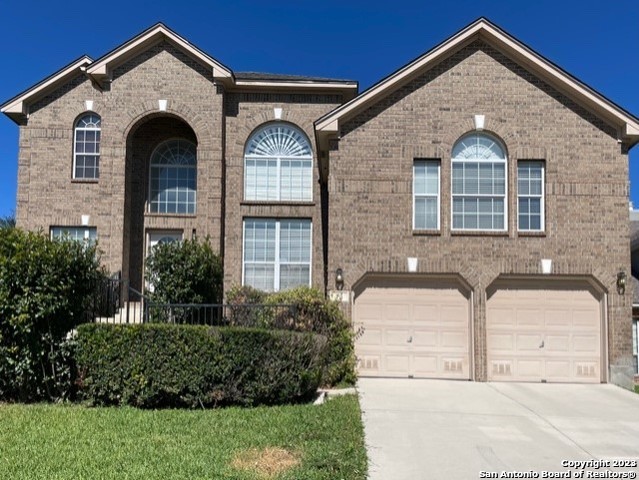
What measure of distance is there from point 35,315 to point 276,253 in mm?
8602

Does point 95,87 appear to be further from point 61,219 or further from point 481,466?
point 481,466

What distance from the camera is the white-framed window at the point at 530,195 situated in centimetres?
1398

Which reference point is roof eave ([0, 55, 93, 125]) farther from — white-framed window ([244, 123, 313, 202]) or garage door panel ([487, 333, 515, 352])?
garage door panel ([487, 333, 515, 352])

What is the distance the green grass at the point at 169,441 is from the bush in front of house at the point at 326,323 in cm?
250

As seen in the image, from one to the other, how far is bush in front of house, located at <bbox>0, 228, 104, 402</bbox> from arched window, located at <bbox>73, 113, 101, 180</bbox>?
27.4 feet

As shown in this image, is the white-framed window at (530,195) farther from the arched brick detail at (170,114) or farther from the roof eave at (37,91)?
the roof eave at (37,91)

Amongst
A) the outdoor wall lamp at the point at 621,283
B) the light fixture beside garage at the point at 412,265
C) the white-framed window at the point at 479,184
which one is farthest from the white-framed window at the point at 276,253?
the outdoor wall lamp at the point at 621,283

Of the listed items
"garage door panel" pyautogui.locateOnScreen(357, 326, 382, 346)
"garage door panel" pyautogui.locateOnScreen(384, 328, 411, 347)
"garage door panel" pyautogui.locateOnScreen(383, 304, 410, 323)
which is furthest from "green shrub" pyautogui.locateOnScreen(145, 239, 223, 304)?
Result: "garage door panel" pyautogui.locateOnScreen(384, 328, 411, 347)

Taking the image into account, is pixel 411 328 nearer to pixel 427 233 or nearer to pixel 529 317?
pixel 427 233

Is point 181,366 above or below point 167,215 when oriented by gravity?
below

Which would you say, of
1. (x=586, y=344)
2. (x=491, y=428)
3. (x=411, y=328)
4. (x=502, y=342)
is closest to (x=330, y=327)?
(x=411, y=328)

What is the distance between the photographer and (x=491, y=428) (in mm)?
8859

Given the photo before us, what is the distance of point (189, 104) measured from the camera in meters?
17.1

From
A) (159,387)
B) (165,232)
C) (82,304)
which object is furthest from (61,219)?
(159,387)
